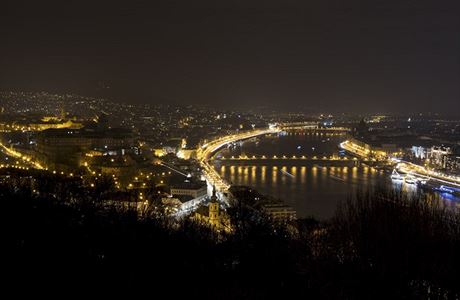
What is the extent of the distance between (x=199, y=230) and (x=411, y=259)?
2085mm

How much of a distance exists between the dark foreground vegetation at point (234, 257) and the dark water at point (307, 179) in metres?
5.05

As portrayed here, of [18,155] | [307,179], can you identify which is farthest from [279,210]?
[18,155]

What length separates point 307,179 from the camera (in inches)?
585

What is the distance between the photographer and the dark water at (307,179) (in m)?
11.2

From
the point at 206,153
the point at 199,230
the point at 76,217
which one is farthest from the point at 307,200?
the point at 206,153

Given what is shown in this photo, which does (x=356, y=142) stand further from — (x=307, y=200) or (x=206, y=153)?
(x=307, y=200)

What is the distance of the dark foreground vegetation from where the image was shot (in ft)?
10.8

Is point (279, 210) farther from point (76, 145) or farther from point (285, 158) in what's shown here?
point (285, 158)

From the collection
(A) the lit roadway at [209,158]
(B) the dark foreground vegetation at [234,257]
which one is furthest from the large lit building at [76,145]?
(B) the dark foreground vegetation at [234,257]

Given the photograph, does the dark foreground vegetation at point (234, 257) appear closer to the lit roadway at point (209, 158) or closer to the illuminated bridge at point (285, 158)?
the lit roadway at point (209, 158)

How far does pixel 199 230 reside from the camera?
5.36m

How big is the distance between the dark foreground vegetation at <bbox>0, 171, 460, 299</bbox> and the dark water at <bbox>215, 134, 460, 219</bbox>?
5047 millimetres

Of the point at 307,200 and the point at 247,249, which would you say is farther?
the point at 307,200

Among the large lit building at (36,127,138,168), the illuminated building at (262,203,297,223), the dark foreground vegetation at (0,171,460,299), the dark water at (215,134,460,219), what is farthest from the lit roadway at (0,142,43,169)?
the dark foreground vegetation at (0,171,460,299)
